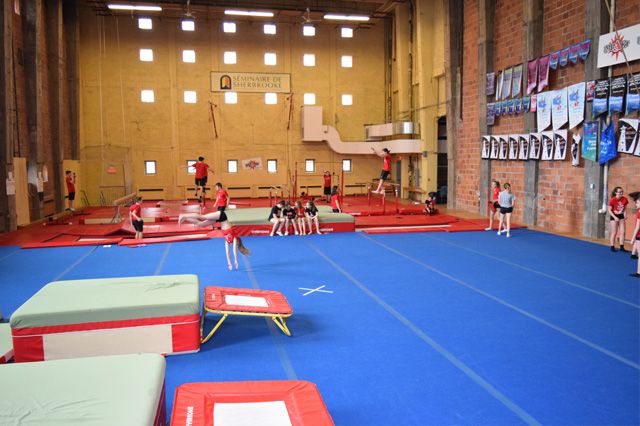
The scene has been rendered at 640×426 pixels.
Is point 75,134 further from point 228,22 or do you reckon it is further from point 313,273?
point 313,273

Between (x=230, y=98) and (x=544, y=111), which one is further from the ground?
(x=230, y=98)

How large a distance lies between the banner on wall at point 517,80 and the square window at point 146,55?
55.9 ft

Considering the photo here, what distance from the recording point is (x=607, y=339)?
6.39m

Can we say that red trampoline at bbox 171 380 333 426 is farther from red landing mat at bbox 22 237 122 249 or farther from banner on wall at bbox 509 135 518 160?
banner on wall at bbox 509 135 518 160

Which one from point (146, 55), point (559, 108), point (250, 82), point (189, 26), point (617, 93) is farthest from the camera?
point (250, 82)

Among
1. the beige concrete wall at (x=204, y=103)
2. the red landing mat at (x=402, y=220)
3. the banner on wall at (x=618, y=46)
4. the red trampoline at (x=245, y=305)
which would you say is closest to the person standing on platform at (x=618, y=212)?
the banner on wall at (x=618, y=46)

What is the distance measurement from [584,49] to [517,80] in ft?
9.77

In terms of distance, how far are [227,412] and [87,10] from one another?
24.8 m

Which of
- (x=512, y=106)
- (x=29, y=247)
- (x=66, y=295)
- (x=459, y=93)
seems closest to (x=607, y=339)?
(x=66, y=295)

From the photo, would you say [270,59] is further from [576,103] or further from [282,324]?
[282,324]

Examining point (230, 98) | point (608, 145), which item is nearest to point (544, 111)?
point (608, 145)

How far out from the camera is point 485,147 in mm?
17953

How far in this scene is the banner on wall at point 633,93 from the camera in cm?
1174

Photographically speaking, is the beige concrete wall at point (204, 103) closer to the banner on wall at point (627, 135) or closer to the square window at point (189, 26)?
the square window at point (189, 26)
